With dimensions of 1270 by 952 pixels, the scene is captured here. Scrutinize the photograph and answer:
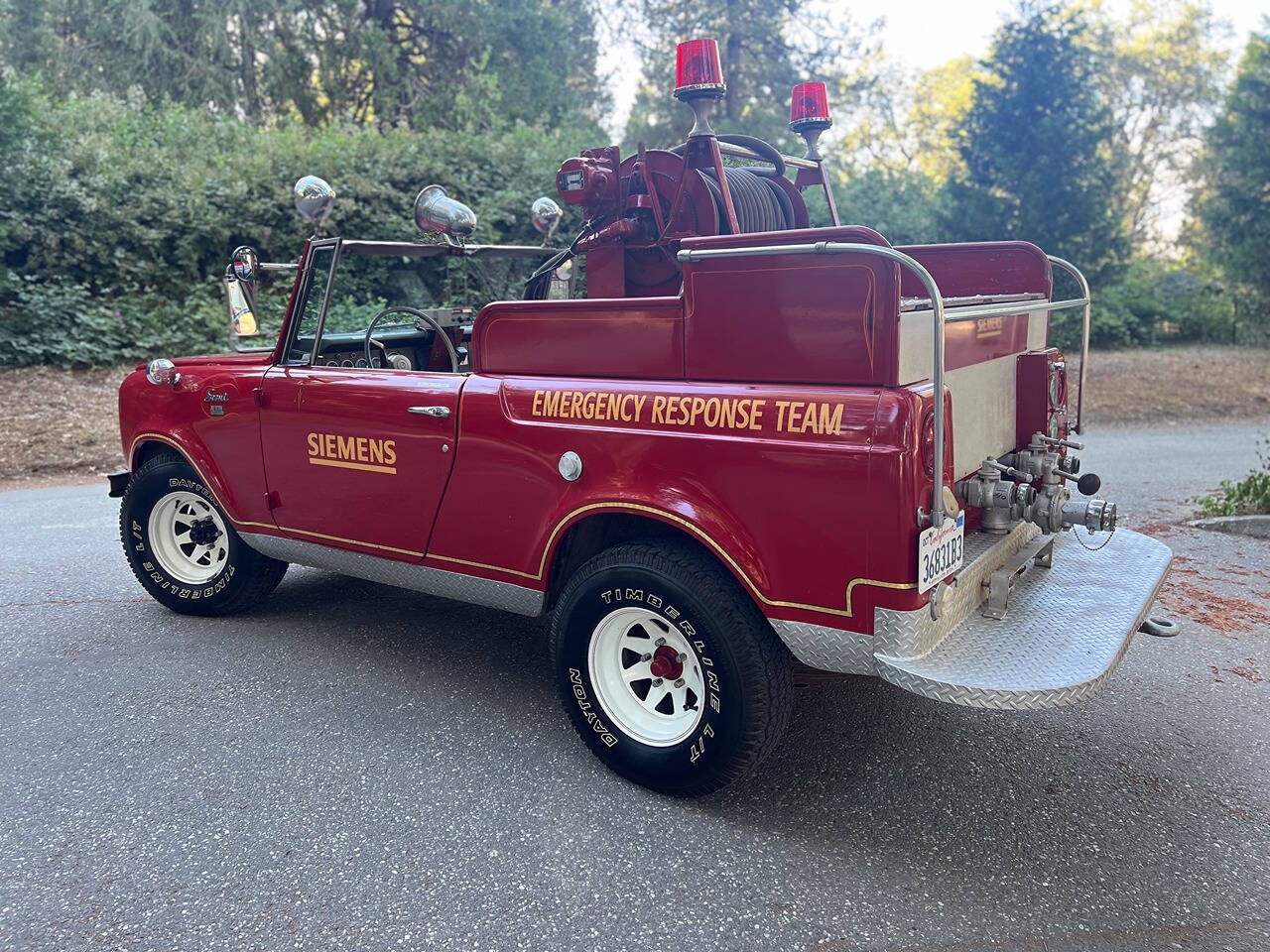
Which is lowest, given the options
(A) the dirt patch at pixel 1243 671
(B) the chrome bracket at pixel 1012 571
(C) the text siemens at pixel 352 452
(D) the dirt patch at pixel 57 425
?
(A) the dirt patch at pixel 1243 671

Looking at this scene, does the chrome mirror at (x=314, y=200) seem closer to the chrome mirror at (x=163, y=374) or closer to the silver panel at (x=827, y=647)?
the chrome mirror at (x=163, y=374)

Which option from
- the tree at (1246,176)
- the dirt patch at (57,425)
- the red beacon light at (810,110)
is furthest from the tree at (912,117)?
the red beacon light at (810,110)

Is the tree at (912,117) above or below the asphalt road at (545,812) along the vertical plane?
above

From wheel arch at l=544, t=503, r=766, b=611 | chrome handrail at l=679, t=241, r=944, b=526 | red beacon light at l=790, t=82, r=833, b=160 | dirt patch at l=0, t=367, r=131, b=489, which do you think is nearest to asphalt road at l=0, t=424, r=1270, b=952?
wheel arch at l=544, t=503, r=766, b=611

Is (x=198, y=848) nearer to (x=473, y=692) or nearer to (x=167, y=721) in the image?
(x=167, y=721)

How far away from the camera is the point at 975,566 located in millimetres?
3031

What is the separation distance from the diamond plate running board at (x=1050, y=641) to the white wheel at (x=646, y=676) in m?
0.65

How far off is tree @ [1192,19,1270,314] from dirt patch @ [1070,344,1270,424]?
1.50 m

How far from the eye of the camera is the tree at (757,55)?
68.7ft

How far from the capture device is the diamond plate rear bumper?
2592 millimetres

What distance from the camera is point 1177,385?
13.0m

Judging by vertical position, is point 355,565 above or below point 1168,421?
above

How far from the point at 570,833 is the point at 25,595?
376 centimetres

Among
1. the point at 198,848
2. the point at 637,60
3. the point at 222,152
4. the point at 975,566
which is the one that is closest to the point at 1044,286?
the point at 975,566
